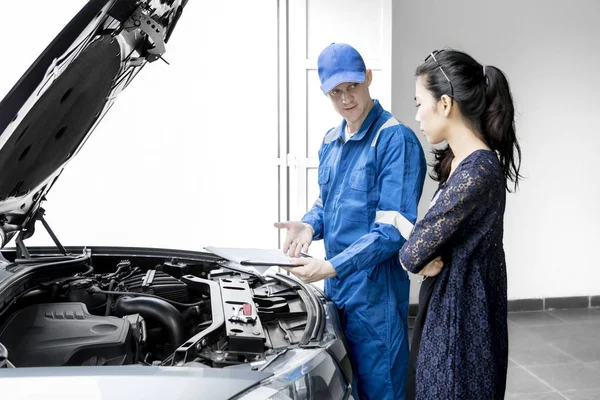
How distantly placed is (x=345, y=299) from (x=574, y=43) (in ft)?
12.2

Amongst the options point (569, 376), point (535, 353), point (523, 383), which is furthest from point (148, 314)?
point (535, 353)

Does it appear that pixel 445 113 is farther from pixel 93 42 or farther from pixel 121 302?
pixel 121 302

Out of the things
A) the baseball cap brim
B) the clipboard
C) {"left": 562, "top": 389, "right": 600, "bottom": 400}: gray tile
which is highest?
the baseball cap brim

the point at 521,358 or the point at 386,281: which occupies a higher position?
the point at 386,281

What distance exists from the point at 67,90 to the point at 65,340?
2.02ft

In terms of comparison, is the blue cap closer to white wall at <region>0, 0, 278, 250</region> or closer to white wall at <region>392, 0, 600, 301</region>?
white wall at <region>0, 0, 278, 250</region>

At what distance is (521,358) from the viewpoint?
12.1 ft

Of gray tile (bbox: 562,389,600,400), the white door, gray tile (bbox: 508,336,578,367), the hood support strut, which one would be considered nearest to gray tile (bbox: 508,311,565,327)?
gray tile (bbox: 508,336,578,367)

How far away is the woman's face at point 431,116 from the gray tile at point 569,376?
231cm

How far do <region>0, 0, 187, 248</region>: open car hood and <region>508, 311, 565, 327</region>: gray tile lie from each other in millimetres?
3605

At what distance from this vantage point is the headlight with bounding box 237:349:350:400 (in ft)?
3.98

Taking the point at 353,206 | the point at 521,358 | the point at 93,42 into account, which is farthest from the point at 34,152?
the point at 521,358

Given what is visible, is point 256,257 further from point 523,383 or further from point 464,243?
point 523,383

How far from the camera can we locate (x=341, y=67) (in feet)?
6.33
